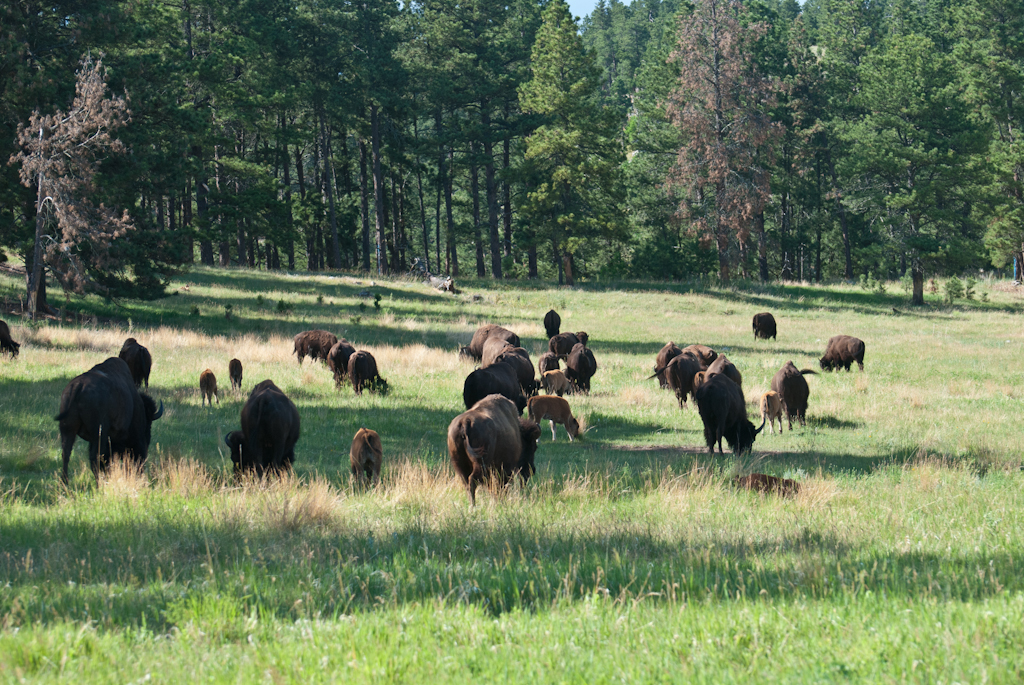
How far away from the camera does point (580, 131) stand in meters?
51.9

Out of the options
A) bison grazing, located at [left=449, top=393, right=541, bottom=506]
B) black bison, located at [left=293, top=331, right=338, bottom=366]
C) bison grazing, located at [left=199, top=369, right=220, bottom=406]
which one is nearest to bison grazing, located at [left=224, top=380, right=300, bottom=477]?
bison grazing, located at [left=449, top=393, right=541, bottom=506]

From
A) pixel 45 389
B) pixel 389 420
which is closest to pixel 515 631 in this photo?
pixel 389 420

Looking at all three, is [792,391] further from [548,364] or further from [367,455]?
[367,455]

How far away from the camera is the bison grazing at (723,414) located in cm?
1327

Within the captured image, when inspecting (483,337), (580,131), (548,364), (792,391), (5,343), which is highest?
(580,131)

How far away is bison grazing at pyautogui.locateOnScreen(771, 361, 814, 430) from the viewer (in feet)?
54.1

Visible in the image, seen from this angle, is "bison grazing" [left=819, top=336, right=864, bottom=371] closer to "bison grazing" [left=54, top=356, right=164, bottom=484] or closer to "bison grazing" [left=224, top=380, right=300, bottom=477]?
"bison grazing" [left=224, top=380, right=300, bottom=477]

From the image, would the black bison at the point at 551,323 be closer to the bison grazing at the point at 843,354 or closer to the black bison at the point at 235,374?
the bison grazing at the point at 843,354

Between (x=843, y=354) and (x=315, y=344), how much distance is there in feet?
49.2

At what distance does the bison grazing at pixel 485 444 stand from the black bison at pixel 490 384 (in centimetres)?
433

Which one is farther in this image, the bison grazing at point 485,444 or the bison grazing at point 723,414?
the bison grazing at point 723,414

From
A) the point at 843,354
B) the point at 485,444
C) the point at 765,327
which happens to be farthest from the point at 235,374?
the point at 765,327

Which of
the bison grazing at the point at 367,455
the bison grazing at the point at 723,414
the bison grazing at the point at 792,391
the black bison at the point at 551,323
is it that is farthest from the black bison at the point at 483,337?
the bison grazing at the point at 367,455

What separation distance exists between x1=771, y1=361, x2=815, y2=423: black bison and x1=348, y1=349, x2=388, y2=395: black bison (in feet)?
26.8
